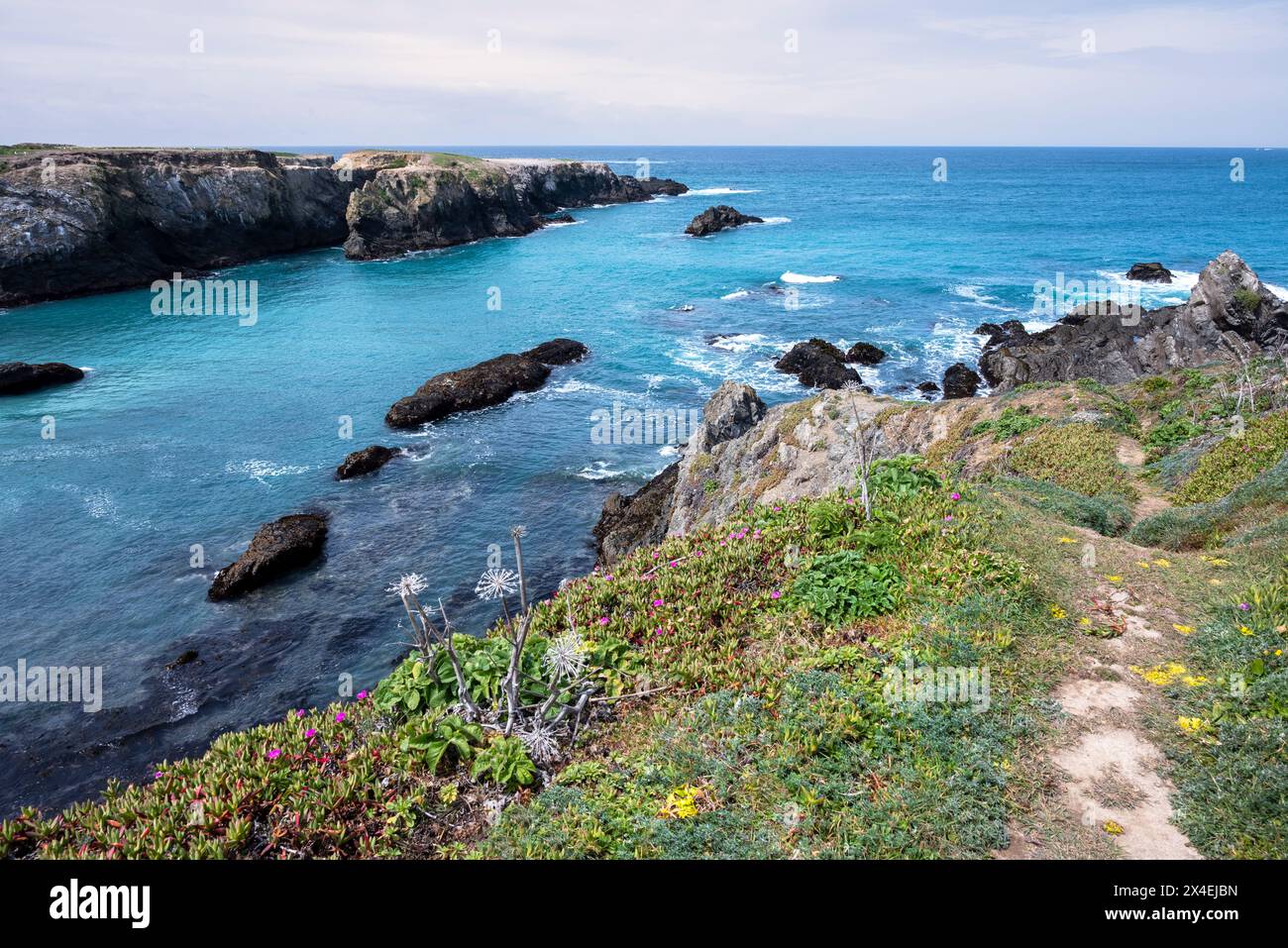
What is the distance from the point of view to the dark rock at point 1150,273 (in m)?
66.4

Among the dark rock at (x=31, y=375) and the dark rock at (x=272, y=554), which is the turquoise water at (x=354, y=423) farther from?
the dark rock at (x=31, y=375)

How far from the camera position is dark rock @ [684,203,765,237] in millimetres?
103188

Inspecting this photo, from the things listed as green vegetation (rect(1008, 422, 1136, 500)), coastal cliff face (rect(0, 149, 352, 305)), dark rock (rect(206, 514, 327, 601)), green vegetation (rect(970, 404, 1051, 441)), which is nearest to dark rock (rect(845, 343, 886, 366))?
green vegetation (rect(970, 404, 1051, 441))

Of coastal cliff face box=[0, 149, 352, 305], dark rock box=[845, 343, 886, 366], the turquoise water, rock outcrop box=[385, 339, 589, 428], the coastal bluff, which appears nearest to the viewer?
the turquoise water

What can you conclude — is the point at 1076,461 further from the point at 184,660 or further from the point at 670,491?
the point at 184,660

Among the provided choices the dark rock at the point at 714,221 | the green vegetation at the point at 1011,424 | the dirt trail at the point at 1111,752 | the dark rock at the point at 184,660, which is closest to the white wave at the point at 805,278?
the dark rock at the point at 714,221

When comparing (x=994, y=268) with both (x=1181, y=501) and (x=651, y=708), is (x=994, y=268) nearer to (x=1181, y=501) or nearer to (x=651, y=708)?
(x=1181, y=501)

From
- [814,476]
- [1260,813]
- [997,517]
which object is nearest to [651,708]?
[1260,813]

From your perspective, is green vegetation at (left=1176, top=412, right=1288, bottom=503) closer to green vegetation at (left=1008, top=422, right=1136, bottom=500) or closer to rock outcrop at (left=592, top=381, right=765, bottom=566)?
green vegetation at (left=1008, top=422, right=1136, bottom=500)

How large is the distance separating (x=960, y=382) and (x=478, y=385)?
29573 millimetres

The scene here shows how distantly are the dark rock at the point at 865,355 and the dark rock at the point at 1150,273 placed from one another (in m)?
38.5

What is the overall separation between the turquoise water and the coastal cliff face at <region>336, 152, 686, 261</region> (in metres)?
5.23

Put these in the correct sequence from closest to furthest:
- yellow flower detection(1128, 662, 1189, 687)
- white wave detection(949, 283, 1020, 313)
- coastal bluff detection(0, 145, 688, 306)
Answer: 1. yellow flower detection(1128, 662, 1189, 687)
2. white wave detection(949, 283, 1020, 313)
3. coastal bluff detection(0, 145, 688, 306)

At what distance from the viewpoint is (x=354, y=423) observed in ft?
130
